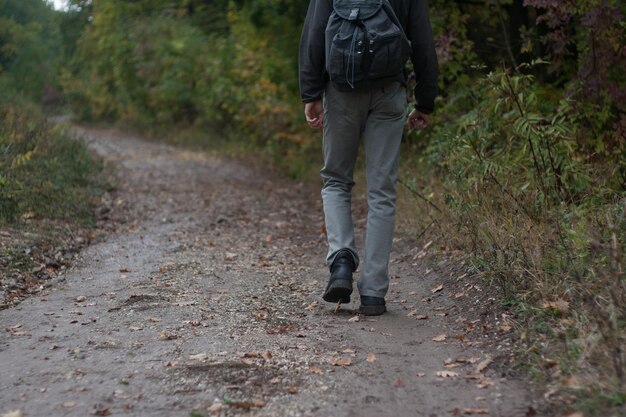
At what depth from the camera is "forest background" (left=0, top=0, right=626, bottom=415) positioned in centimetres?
376

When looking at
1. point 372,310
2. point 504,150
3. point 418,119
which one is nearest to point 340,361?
point 372,310

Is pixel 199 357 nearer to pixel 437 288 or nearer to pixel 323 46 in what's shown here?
pixel 323 46

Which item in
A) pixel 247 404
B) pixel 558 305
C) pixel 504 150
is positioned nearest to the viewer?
pixel 247 404

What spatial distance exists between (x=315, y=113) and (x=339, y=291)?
98 centimetres

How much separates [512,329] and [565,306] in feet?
0.99

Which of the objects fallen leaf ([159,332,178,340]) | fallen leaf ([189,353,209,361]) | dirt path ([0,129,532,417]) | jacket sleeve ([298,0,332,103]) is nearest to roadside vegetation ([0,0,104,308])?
dirt path ([0,129,532,417])

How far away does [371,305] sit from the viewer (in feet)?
15.2

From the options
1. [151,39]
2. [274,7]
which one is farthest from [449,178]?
[151,39]

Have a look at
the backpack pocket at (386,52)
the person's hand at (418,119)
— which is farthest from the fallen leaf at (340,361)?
the person's hand at (418,119)

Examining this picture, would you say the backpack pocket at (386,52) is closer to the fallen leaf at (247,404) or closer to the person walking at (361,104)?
the person walking at (361,104)

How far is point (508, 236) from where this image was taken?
4.90 meters

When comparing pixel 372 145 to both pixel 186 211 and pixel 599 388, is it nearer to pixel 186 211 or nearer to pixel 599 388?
pixel 599 388

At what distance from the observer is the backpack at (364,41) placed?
4258 millimetres

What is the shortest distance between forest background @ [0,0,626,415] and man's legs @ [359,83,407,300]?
24.4 inches
